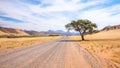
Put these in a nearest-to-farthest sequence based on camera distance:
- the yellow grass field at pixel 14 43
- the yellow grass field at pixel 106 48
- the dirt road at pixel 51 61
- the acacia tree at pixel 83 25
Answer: the dirt road at pixel 51 61 → the yellow grass field at pixel 106 48 → the yellow grass field at pixel 14 43 → the acacia tree at pixel 83 25

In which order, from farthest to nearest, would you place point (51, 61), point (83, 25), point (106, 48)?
point (83, 25) < point (106, 48) < point (51, 61)

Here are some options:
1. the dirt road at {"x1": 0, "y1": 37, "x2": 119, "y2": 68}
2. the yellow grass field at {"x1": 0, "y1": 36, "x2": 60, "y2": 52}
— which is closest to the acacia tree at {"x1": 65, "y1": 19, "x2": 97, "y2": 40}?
the yellow grass field at {"x1": 0, "y1": 36, "x2": 60, "y2": 52}

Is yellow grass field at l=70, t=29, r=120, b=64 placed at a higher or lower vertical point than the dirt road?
lower

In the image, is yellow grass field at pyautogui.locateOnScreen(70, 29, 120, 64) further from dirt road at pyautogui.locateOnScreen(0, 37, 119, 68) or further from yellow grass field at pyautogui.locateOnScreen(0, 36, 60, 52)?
yellow grass field at pyautogui.locateOnScreen(0, 36, 60, 52)

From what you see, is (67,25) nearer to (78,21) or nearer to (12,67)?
(78,21)

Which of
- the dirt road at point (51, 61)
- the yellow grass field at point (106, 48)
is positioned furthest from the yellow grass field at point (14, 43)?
the yellow grass field at point (106, 48)

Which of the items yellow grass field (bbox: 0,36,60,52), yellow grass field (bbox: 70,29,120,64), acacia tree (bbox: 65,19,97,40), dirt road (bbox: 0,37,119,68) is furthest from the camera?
acacia tree (bbox: 65,19,97,40)

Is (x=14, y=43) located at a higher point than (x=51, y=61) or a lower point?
higher

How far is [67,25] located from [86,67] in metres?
61.0

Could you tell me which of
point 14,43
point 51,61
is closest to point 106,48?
point 51,61

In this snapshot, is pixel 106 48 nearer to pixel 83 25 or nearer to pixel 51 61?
pixel 51 61

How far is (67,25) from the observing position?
236 ft

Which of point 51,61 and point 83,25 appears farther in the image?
point 83,25

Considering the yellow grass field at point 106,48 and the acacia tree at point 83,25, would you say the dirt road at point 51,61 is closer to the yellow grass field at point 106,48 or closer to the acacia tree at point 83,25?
the yellow grass field at point 106,48
